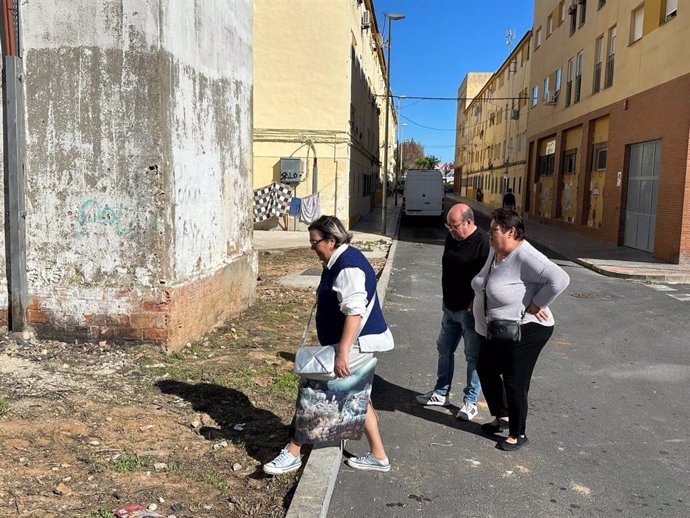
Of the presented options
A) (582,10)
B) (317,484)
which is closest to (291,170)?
(582,10)

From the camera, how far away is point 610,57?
20781 millimetres

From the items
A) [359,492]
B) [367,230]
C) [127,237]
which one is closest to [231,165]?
[127,237]

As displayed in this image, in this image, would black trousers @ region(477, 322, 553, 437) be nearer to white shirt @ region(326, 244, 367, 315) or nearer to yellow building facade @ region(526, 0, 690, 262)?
white shirt @ region(326, 244, 367, 315)

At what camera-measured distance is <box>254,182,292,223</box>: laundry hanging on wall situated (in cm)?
2116

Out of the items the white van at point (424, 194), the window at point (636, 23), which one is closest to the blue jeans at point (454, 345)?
the window at point (636, 23)

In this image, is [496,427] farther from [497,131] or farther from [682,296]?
[497,131]

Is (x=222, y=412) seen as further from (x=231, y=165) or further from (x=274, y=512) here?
(x=231, y=165)

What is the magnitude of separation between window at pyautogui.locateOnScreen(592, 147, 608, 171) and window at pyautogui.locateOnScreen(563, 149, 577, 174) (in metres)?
2.33

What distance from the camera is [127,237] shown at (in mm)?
5734

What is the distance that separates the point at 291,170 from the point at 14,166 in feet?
53.3

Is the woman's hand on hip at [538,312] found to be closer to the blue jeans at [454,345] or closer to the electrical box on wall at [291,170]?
the blue jeans at [454,345]

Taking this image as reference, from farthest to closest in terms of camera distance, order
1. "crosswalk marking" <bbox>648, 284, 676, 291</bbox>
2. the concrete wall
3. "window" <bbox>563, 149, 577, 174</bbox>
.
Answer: "window" <bbox>563, 149, 577, 174</bbox> → "crosswalk marking" <bbox>648, 284, 676, 291</bbox> → the concrete wall

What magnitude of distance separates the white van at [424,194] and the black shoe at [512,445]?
2455 cm

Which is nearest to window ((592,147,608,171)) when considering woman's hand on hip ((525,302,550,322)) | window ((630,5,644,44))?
window ((630,5,644,44))
